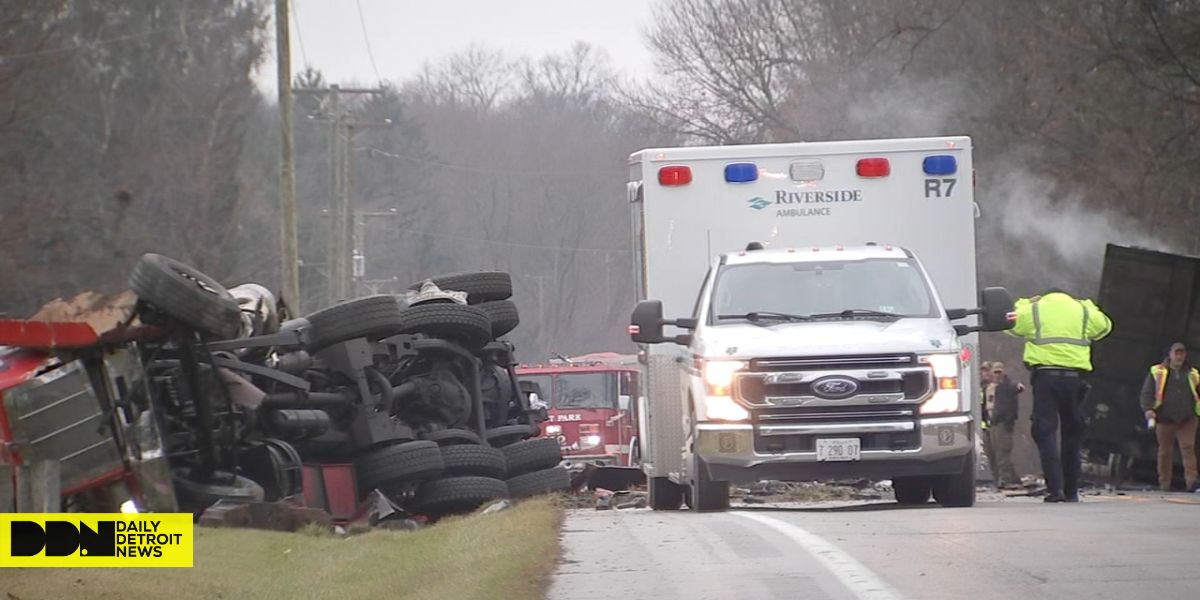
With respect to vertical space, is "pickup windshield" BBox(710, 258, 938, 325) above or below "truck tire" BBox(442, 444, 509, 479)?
above

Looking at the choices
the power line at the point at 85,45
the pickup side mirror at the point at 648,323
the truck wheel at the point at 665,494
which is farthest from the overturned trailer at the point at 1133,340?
the power line at the point at 85,45

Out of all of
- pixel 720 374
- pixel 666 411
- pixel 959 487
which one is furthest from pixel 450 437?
pixel 959 487

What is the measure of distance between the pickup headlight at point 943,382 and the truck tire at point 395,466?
360 centimetres

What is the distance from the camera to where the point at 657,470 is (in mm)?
15148

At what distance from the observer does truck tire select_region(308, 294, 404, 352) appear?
45.0 feet

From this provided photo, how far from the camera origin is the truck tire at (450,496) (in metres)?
13.8

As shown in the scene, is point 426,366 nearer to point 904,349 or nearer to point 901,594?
point 904,349

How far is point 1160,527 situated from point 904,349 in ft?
8.22

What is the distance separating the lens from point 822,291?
13.5 m

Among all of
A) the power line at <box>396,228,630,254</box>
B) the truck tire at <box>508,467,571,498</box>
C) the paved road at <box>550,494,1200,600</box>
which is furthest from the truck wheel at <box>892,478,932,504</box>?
the power line at <box>396,228,630,254</box>

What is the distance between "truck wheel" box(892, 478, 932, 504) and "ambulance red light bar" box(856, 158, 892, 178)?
2444mm

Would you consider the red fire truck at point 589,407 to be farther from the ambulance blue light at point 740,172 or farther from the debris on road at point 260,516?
the debris on road at point 260,516

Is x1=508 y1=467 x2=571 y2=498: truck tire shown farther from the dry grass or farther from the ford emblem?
the dry grass

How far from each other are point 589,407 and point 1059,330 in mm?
12605
